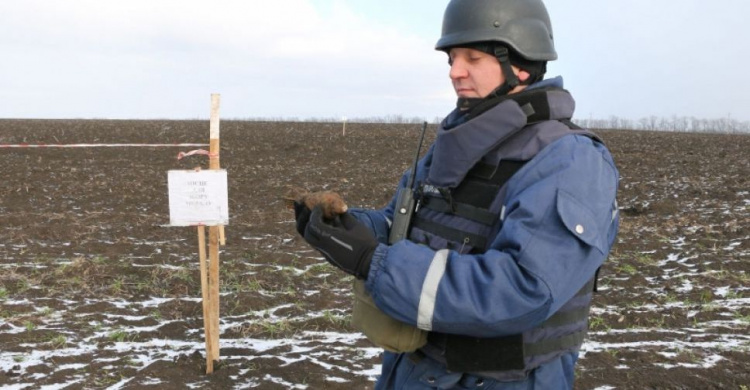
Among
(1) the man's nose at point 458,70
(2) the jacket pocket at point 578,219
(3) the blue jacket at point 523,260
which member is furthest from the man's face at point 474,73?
(2) the jacket pocket at point 578,219

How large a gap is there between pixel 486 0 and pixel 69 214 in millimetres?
10421

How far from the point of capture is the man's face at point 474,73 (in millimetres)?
1920

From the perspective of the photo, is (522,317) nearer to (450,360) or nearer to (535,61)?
(450,360)

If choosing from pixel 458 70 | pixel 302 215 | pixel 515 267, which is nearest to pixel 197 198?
pixel 302 215

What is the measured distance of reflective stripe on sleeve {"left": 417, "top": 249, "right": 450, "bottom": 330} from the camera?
5.06ft

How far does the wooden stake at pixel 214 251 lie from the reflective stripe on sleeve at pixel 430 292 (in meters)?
3.20

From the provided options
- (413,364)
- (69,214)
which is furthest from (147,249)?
(413,364)

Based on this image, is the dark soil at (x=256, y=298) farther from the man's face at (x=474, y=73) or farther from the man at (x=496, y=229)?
the man's face at (x=474, y=73)

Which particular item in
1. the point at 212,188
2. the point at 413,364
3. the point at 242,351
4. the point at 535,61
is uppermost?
the point at 535,61

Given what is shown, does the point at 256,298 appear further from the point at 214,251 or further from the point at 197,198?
the point at 197,198

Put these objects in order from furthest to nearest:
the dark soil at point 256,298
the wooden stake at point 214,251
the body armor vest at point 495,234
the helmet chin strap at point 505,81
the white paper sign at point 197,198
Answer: the dark soil at point 256,298 < the wooden stake at point 214,251 < the white paper sign at point 197,198 < the helmet chin strap at point 505,81 < the body armor vest at point 495,234

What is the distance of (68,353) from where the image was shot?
5.08m

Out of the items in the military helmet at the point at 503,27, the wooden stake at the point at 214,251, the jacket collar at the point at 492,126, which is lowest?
the wooden stake at the point at 214,251

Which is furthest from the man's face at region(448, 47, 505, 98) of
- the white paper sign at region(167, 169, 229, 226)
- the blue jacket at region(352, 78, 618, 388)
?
the white paper sign at region(167, 169, 229, 226)
